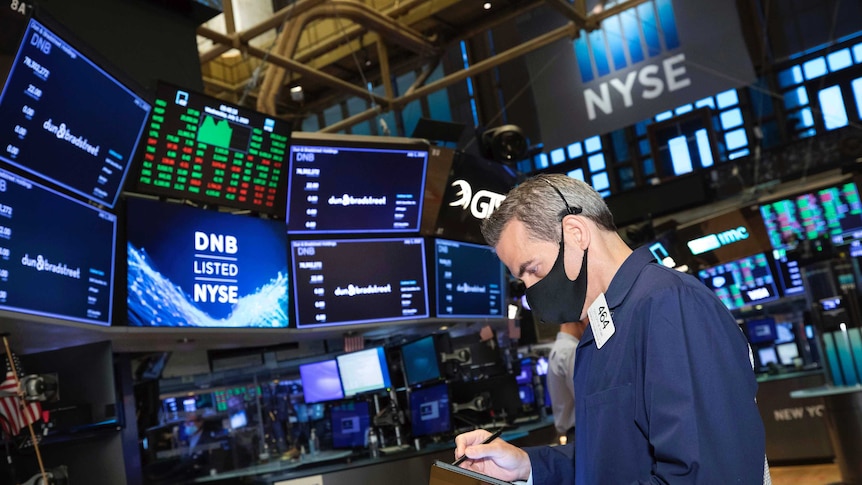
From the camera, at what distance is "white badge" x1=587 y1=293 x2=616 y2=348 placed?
1.54m

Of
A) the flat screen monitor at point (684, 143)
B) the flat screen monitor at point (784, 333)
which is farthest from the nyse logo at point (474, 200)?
the flat screen monitor at point (684, 143)

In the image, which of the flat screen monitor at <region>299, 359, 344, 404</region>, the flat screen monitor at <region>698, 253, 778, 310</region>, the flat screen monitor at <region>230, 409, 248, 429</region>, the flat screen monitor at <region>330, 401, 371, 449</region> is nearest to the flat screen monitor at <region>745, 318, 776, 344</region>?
the flat screen monitor at <region>698, 253, 778, 310</region>

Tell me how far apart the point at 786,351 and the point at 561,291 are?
9906 millimetres

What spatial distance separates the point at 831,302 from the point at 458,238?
3.23 meters

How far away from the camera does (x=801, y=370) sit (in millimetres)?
9141

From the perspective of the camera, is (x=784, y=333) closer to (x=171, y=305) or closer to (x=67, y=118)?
(x=171, y=305)

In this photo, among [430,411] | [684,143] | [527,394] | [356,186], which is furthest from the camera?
[684,143]

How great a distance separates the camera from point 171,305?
430 centimetres

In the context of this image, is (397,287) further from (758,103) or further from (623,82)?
(758,103)

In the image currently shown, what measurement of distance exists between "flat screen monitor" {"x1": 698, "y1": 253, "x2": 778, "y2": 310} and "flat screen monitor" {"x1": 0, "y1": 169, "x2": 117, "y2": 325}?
7.21 metres

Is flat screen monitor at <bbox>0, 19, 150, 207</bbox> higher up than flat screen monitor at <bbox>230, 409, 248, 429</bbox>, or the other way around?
flat screen monitor at <bbox>0, 19, 150, 207</bbox>

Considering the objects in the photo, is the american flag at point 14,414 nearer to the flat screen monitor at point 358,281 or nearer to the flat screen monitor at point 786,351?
the flat screen monitor at point 358,281

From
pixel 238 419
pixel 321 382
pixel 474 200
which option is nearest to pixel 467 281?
pixel 474 200

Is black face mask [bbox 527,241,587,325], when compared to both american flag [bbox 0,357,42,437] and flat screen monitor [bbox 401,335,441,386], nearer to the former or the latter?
american flag [bbox 0,357,42,437]
